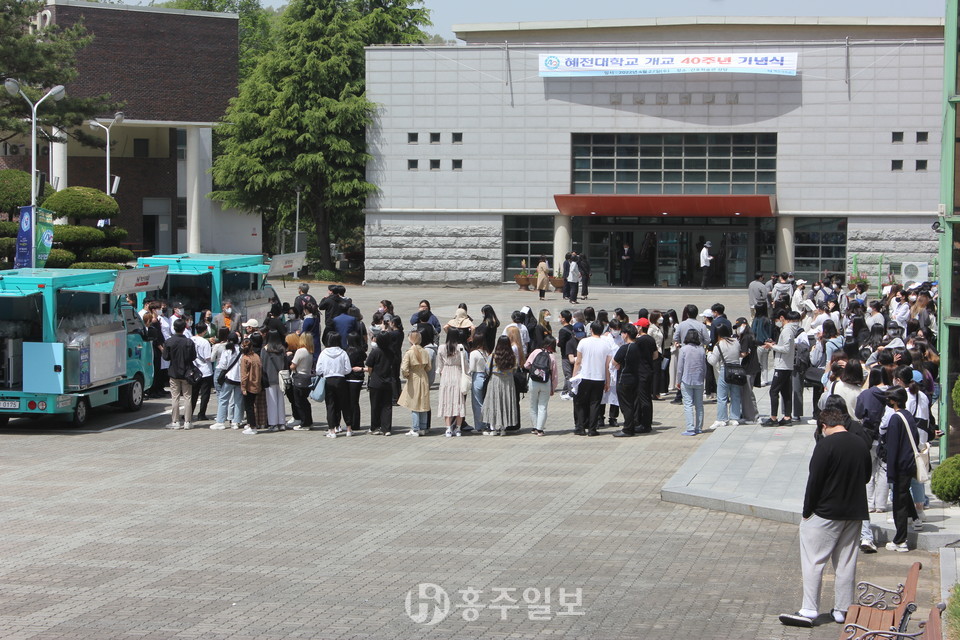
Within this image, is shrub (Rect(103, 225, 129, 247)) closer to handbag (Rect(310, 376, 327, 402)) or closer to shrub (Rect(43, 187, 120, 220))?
shrub (Rect(43, 187, 120, 220))

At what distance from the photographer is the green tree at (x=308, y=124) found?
160 ft

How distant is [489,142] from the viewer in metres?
46.7

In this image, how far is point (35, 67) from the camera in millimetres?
36469

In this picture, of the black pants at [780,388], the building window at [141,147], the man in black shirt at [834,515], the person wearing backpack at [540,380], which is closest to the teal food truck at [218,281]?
the person wearing backpack at [540,380]

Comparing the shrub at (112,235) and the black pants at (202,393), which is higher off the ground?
the shrub at (112,235)

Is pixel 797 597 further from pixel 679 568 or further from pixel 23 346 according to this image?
pixel 23 346

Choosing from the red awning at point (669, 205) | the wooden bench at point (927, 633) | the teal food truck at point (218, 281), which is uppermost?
the red awning at point (669, 205)

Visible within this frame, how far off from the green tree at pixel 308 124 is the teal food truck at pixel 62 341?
29192 millimetres

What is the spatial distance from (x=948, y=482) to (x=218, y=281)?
1838 cm

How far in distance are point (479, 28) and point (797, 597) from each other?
142 ft

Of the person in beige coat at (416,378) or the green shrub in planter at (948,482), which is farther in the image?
the person in beige coat at (416,378)

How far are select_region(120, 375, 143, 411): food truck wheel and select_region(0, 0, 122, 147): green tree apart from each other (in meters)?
19.1

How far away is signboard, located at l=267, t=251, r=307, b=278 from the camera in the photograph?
87.8 ft

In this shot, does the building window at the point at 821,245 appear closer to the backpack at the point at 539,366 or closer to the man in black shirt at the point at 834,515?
the backpack at the point at 539,366
